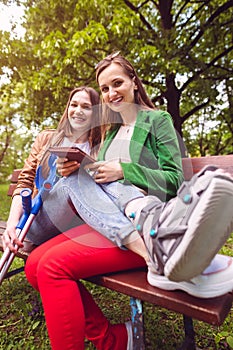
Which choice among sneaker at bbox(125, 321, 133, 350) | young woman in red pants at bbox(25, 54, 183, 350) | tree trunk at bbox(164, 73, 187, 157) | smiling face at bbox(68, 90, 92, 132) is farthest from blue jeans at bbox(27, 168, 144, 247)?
tree trunk at bbox(164, 73, 187, 157)

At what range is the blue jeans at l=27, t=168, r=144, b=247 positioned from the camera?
1.18m

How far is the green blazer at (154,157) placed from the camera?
1335mm

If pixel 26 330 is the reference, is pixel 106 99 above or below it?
above

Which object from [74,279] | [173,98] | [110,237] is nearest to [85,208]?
[110,237]

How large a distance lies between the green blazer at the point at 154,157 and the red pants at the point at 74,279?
305 mm

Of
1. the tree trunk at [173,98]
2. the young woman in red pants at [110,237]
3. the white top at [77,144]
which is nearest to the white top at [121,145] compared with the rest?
the young woman in red pants at [110,237]

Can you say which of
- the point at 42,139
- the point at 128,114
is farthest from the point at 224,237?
the point at 42,139

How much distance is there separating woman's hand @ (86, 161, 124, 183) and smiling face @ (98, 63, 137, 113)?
17.2 inches

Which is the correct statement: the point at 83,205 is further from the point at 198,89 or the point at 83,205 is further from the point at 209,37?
the point at 209,37

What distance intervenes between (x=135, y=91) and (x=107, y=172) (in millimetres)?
617

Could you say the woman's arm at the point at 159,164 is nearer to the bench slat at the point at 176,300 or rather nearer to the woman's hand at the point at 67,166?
the woman's hand at the point at 67,166

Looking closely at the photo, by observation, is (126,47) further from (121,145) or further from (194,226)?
(194,226)

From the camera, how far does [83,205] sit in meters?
1.29

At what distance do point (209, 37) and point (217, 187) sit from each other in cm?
623
